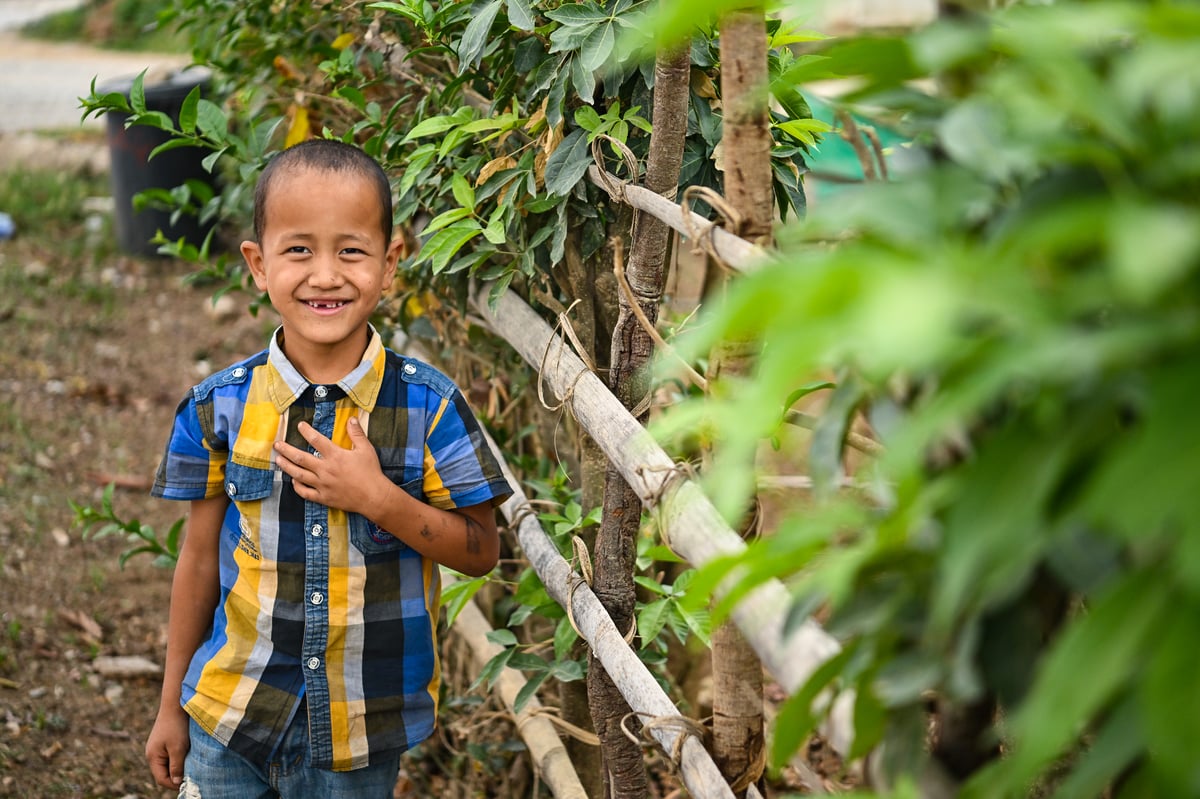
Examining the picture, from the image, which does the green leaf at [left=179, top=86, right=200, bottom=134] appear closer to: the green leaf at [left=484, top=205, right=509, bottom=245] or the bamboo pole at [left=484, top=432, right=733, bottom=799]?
the green leaf at [left=484, top=205, right=509, bottom=245]

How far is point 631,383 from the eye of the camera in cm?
173

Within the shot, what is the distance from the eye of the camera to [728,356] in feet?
4.27

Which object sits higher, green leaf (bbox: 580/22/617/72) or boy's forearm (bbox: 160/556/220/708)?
green leaf (bbox: 580/22/617/72)

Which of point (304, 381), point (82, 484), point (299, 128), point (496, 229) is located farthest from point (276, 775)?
point (82, 484)

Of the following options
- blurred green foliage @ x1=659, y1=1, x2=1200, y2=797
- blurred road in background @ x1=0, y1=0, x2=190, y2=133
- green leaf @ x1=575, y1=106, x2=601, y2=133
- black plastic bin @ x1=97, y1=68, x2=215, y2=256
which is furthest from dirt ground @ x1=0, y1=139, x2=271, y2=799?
blurred road in background @ x1=0, y1=0, x2=190, y2=133

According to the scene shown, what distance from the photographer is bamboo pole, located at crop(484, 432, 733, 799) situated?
1375mm

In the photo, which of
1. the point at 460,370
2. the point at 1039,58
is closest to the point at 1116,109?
the point at 1039,58

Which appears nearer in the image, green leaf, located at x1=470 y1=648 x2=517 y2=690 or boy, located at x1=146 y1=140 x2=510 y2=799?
boy, located at x1=146 y1=140 x2=510 y2=799

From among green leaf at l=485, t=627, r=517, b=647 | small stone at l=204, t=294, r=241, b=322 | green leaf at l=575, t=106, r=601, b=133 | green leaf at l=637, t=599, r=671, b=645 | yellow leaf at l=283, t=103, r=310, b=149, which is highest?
green leaf at l=575, t=106, r=601, b=133

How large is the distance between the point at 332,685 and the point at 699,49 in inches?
42.1

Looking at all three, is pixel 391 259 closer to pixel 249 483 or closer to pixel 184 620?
pixel 249 483

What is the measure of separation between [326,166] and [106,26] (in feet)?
36.8

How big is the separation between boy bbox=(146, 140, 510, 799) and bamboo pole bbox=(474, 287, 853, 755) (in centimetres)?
18

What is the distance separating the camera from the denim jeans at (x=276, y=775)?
1810 millimetres
